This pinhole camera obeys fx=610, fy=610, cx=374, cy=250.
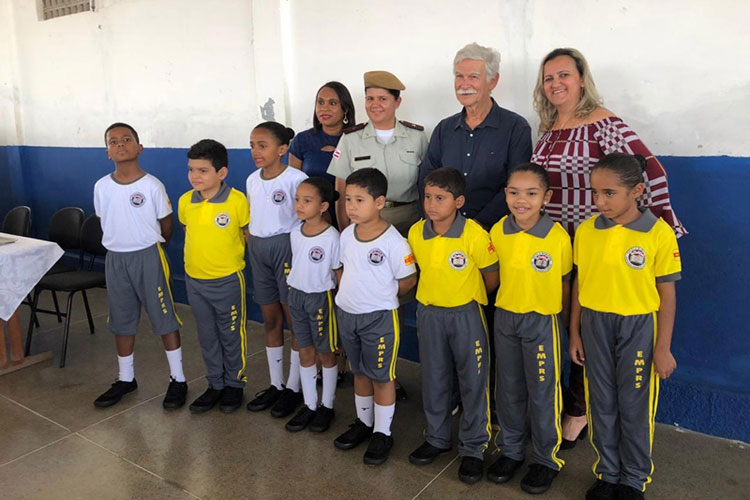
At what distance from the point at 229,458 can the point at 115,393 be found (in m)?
0.94

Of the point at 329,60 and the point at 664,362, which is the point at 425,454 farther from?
the point at 329,60

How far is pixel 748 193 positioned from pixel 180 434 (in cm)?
270

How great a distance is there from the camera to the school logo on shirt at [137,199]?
3010 millimetres

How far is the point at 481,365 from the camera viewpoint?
2426 mm

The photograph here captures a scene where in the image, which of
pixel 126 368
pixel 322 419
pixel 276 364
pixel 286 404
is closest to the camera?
pixel 322 419

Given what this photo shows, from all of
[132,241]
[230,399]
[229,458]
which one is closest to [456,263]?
[229,458]

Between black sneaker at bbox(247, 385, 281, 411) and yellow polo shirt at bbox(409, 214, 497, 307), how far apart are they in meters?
1.14

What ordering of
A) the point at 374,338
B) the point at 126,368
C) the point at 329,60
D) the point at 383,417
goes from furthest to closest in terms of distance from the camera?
the point at 329,60, the point at 126,368, the point at 383,417, the point at 374,338

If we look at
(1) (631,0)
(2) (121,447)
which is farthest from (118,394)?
(1) (631,0)

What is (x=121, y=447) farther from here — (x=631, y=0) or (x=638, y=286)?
(x=631, y=0)

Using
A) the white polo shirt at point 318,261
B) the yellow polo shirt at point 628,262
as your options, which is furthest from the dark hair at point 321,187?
the yellow polo shirt at point 628,262

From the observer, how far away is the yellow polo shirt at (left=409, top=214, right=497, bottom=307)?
7.60 ft

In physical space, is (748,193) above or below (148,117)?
below

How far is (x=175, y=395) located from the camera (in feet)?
10.3
